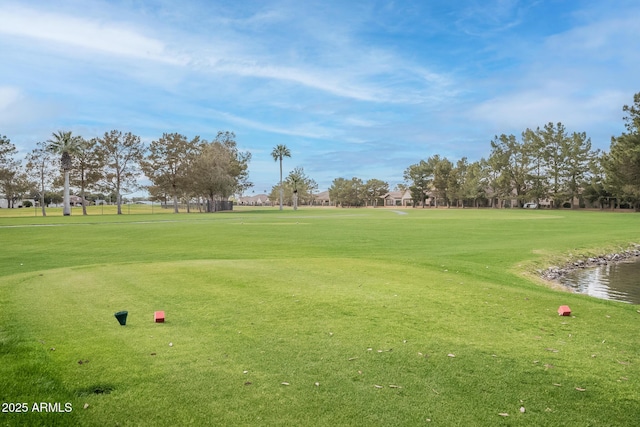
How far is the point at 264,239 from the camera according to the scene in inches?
1125

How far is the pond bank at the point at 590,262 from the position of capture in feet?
62.9

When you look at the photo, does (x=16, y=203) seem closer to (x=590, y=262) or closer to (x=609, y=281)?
(x=590, y=262)

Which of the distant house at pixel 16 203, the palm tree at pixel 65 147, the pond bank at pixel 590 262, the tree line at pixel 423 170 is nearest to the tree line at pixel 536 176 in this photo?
the tree line at pixel 423 170

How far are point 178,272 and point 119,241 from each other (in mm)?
17076

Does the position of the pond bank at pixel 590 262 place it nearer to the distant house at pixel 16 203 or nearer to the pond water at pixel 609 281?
the pond water at pixel 609 281

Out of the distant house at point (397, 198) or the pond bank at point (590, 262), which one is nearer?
the pond bank at point (590, 262)

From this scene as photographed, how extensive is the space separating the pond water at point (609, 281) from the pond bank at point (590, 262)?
0.35 metres

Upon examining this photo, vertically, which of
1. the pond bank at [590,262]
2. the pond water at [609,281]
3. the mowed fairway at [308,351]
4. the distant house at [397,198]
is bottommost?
the pond water at [609,281]

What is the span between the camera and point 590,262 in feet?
75.4

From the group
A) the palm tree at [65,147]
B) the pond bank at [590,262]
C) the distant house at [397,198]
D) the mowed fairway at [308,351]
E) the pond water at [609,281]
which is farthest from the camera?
the distant house at [397,198]

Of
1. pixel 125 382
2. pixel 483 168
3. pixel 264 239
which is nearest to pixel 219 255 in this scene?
pixel 264 239

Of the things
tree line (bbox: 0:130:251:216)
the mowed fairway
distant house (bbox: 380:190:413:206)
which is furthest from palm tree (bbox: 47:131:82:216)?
distant house (bbox: 380:190:413:206)

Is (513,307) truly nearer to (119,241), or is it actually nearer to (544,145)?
(119,241)

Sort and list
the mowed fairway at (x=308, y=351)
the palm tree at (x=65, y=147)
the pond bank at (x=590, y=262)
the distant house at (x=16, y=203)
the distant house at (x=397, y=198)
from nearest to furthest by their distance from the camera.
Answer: the mowed fairway at (x=308, y=351) → the pond bank at (x=590, y=262) → the palm tree at (x=65, y=147) → the distant house at (x=16, y=203) → the distant house at (x=397, y=198)
